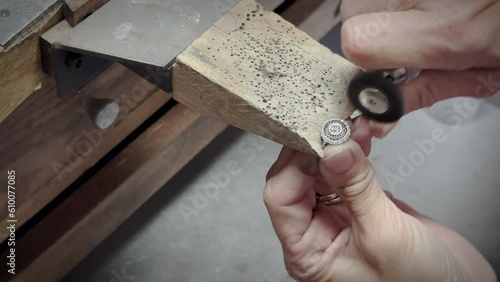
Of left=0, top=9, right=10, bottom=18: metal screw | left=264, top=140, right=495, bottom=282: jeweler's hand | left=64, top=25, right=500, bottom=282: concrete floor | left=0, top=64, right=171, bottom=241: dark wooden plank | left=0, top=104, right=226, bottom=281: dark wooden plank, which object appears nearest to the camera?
left=0, top=9, right=10, bottom=18: metal screw

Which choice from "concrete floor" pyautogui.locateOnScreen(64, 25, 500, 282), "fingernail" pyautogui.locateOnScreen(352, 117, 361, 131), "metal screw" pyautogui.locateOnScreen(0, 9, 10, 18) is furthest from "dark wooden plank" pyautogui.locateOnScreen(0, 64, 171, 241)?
"fingernail" pyautogui.locateOnScreen(352, 117, 361, 131)

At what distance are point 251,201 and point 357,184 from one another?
1.84 feet

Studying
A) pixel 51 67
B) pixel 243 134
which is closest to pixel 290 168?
pixel 51 67

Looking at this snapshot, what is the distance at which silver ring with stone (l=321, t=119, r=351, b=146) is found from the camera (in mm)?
697

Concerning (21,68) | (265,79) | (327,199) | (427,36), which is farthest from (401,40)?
(21,68)

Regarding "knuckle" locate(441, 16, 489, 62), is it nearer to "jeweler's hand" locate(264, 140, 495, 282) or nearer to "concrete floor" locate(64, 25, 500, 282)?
"jeweler's hand" locate(264, 140, 495, 282)

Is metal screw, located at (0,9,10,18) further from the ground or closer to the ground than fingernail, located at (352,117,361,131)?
further from the ground

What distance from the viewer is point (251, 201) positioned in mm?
1302

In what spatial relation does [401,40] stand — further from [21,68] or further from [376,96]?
[21,68]

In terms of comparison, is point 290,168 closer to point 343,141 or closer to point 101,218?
point 343,141

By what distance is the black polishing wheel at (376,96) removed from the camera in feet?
2.27

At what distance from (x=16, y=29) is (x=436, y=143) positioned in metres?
0.98

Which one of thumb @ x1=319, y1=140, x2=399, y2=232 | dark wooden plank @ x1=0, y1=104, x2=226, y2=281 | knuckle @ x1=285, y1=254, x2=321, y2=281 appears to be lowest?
dark wooden plank @ x1=0, y1=104, x2=226, y2=281

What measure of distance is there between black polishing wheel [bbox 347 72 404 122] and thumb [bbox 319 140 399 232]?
40mm
